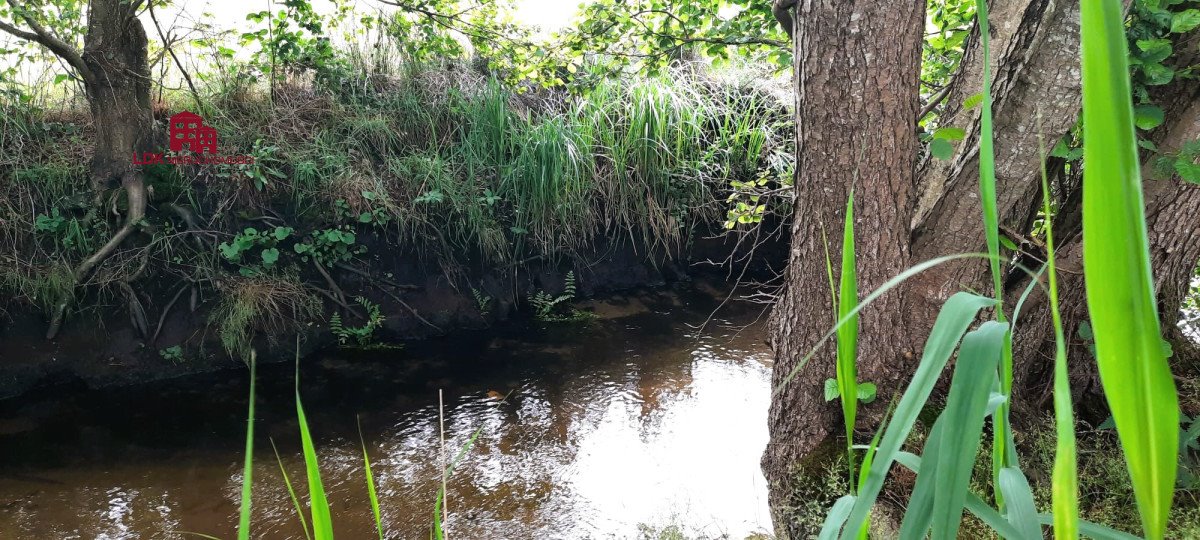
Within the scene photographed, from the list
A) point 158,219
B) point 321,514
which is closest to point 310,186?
point 158,219

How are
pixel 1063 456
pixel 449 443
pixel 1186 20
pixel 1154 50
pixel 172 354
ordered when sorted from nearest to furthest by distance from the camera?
1. pixel 1063 456
2. pixel 1186 20
3. pixel 1154 50
4. pixel 449 443
5. pixel 172 354

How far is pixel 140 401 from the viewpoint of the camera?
12.0 feet

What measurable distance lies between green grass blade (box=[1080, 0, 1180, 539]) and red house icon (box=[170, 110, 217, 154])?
4.50 meters

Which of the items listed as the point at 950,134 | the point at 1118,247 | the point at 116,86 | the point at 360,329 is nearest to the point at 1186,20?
the point at 950,134

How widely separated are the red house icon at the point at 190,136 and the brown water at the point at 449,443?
1.32 meters

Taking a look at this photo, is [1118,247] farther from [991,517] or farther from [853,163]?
[853,163]

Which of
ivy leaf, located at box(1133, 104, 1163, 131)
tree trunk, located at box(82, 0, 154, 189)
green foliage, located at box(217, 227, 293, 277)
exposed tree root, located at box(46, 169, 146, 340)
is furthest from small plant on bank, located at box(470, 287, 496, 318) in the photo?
ivy leaf, located at box(1133, 104, 1163, 131)

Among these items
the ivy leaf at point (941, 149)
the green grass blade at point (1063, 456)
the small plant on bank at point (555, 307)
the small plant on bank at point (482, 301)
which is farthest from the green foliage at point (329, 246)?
the green grass blade at point (1063, 456)

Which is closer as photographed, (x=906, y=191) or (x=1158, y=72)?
(x=1158, y=72)

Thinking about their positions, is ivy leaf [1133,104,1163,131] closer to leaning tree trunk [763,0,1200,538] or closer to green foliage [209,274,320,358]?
leaning tree trunk [763,0,1200,538]

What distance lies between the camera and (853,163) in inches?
73.8

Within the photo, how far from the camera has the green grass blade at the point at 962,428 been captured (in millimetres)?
616

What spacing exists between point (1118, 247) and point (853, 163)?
1.56 metres

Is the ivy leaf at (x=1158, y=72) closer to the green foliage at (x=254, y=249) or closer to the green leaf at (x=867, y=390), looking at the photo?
the green leaf at (x=867, y=390)
